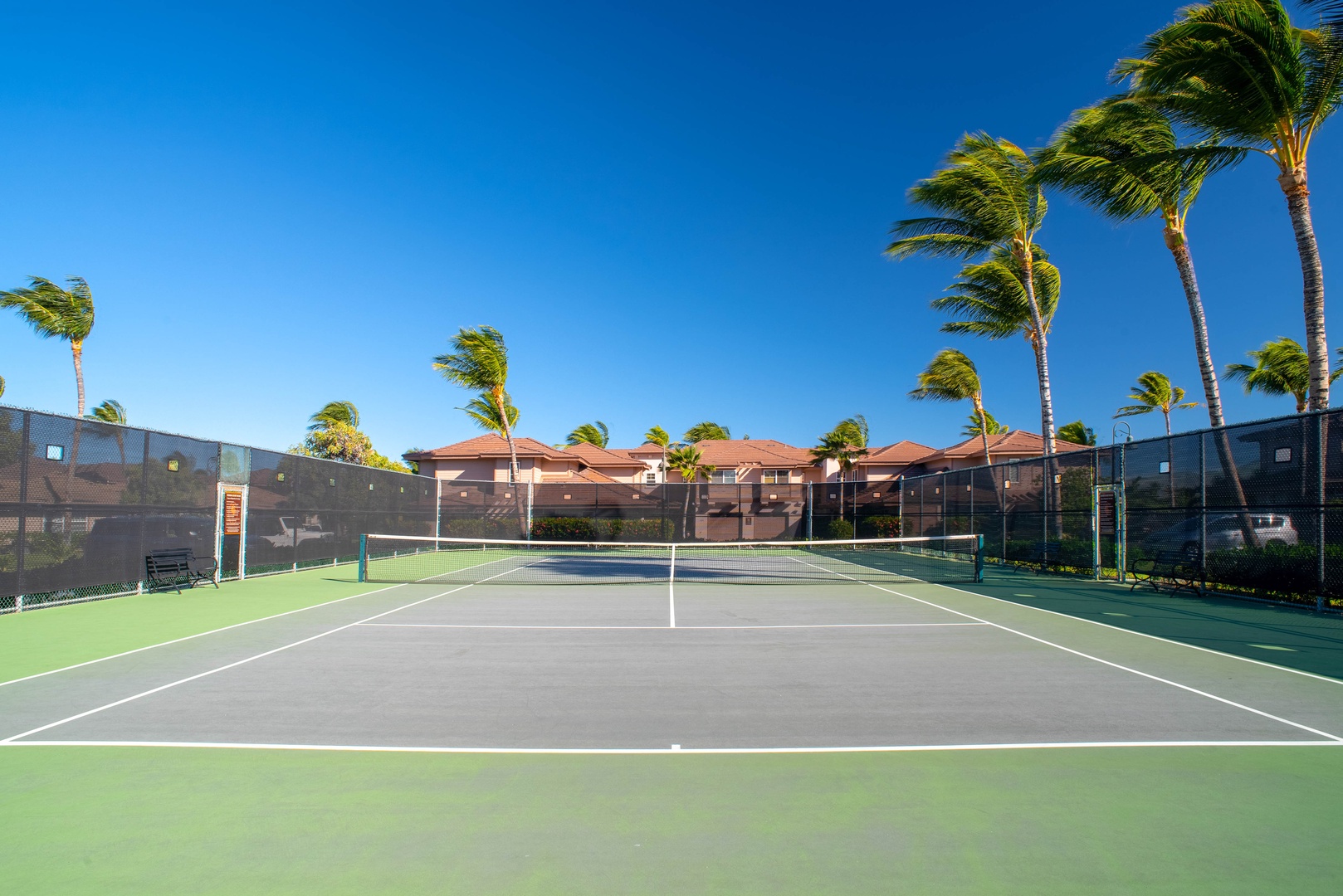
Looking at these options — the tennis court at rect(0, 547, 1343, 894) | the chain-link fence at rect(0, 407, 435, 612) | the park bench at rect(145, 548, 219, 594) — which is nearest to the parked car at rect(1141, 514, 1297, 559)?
the tennis court at rect(0, 547, 1343, 894)

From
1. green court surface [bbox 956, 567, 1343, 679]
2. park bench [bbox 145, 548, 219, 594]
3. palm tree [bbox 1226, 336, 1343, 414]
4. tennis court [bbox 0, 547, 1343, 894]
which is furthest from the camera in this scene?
palm tree [bbox 1226, 336, 1343, 414]

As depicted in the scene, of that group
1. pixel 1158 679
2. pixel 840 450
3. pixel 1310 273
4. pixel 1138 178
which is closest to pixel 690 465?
pixel 840 450

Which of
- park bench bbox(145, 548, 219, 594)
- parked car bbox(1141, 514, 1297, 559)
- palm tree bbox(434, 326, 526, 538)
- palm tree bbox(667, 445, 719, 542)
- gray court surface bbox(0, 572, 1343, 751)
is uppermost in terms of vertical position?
palm tree bbox(434, 326, 526, 538)

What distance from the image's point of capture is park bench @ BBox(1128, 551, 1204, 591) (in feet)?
43.4

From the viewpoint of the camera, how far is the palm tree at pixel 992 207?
2091 cm

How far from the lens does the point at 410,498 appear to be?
25.1 m

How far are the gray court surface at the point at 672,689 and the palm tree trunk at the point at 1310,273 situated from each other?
7.25 metres

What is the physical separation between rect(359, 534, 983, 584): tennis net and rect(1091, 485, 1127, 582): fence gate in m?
2.64

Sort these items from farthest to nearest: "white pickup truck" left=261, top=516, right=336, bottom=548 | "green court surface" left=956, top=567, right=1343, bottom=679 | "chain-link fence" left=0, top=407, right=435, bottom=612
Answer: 1. "white pickup truck" left=261, top=516, right=336, bottom=548
2. "chain-link fence" left=0, top=407, right=435, bottom=612
3. "green court surface" left=956, top=567, right=1343, bottom=679

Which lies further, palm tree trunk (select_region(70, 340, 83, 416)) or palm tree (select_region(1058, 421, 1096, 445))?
palm tree (select_region(1058, 421, 1096, 445))

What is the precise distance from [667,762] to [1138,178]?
16530 millimetres

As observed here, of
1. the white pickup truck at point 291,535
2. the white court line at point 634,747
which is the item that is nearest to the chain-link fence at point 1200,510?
the white court line at point 634,747

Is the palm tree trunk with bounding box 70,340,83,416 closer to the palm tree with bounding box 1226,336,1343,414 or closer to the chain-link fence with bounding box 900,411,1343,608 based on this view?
the chain-link fence with bounding box 900,411,1343,608

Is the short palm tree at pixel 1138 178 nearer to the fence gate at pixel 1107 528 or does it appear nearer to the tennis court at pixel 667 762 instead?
the fence gate at pixel 1107 528
